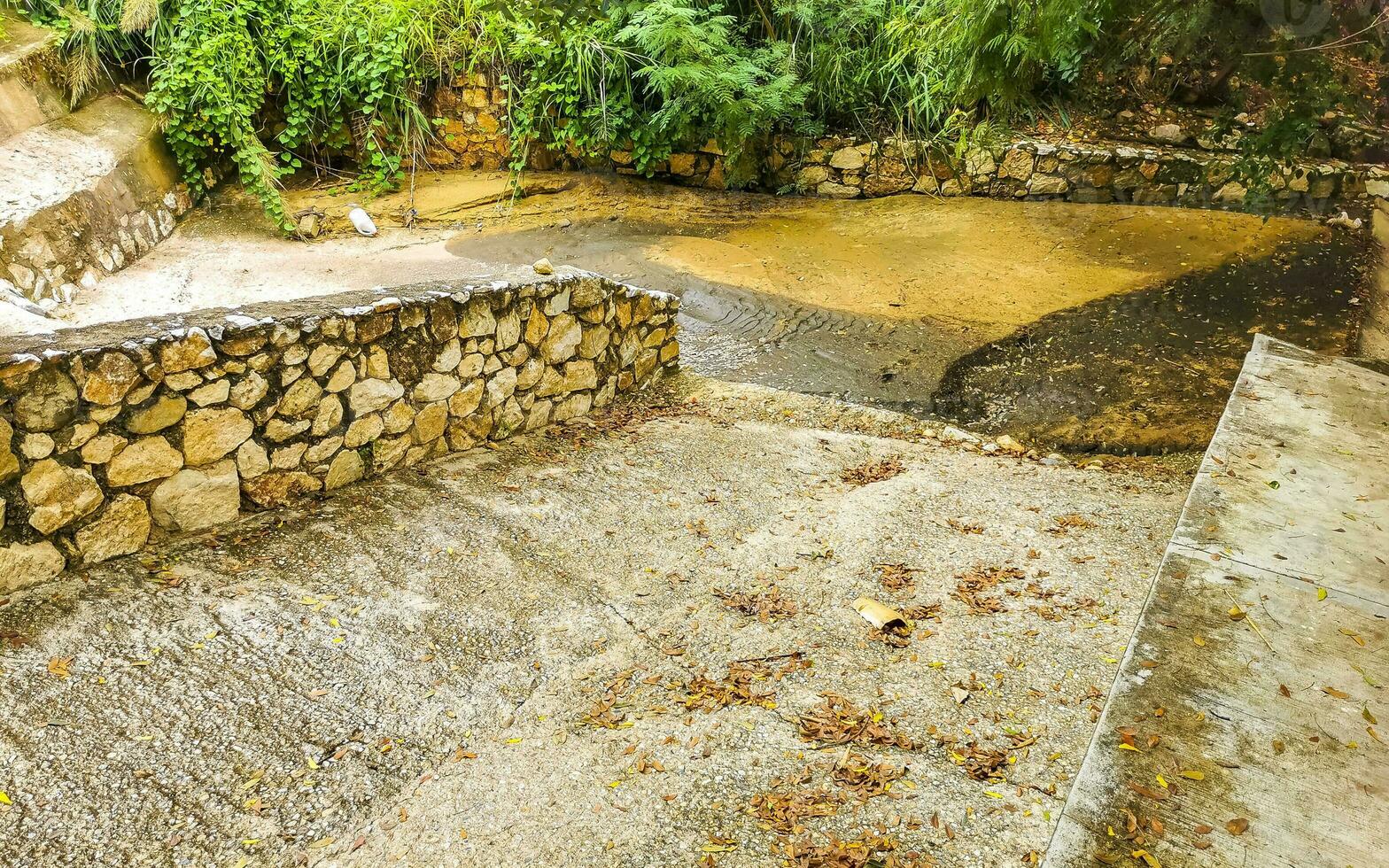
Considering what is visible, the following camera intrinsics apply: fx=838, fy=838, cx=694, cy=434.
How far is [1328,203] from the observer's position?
7875 mm

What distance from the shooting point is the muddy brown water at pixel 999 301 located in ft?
17.7

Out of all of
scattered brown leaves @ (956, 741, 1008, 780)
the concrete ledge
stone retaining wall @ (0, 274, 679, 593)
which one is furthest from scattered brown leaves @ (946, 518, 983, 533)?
stone retaining wall @ (0, 274, 679, 593)

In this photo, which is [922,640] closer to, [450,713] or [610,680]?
[610,680]

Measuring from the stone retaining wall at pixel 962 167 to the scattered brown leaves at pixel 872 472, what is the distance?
18.3 ft

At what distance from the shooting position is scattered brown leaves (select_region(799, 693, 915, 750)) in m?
2.23

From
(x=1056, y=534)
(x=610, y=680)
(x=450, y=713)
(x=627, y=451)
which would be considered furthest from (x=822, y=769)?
(x=627, y=451)

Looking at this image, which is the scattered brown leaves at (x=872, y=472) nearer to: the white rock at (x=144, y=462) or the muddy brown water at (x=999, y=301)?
the muddy brown water at (x=999, y=301)

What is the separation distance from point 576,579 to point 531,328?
1.60m

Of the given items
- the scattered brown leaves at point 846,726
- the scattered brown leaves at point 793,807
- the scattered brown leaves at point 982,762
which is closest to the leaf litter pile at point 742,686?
the scattered brown leaves at point 846,726

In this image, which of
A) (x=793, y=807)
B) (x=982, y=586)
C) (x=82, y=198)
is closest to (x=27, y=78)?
(x=82, y=198)

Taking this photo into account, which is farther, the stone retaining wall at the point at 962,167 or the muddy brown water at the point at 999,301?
the stone retaining wall at the point at 962,167

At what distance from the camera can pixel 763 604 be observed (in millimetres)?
3035

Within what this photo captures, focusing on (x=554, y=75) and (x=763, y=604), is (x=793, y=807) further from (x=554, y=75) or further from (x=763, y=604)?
(x=554, y=75)

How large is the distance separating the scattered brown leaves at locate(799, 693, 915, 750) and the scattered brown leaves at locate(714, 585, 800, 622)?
1.81 ft
